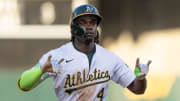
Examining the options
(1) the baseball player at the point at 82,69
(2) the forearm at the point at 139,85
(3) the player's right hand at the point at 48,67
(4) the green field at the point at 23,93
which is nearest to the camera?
(3) the player's right hand at the point at 48,67

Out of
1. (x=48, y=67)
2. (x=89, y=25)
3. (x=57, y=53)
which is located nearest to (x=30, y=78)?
(x=48, y=67)

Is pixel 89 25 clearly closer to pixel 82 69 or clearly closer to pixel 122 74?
pixel 82 69

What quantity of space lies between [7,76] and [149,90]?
116 inches

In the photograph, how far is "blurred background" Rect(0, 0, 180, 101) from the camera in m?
7.50

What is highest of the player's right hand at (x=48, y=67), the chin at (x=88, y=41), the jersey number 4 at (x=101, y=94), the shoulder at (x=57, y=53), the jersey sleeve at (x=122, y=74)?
the chin at (x=88, y=41)

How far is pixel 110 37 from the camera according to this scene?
309 inches

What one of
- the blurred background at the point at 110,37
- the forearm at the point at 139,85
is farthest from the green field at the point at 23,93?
the forearm at the point at 139,85

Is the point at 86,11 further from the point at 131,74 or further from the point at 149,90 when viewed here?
the point at 149,90

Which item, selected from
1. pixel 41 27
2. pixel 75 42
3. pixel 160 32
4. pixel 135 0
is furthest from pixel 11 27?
pixel 75 42

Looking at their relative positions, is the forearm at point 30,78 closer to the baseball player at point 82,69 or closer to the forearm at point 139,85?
the baseball player at point 82,69

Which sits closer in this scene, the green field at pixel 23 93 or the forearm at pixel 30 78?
the forearm at pixel 30 78

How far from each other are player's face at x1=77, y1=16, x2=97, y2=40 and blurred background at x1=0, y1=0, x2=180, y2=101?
3738 millimetres

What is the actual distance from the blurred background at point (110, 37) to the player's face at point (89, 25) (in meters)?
3.74

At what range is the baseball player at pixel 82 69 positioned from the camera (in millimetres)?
3617
